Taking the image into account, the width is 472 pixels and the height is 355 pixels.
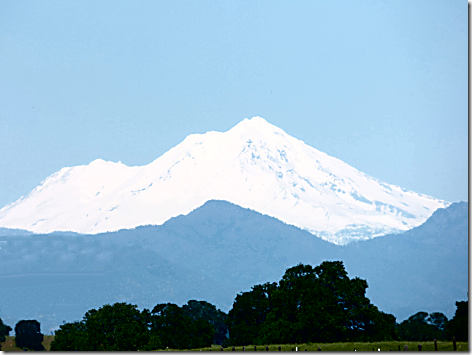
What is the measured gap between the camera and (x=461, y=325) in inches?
1225

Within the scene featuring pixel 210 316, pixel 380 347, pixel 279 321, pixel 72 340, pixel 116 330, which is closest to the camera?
pixel 380 347

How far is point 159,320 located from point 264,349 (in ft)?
46.2

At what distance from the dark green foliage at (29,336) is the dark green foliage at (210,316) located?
1354cm

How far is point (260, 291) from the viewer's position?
140ft

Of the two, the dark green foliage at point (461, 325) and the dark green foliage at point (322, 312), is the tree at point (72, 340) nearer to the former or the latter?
the dark green foliage at point (322, 312)

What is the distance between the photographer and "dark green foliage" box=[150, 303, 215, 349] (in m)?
40.0

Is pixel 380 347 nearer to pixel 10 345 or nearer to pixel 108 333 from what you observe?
pixel 108 333

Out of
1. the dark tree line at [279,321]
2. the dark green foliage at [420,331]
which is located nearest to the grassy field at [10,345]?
the dark tree line at [279,321]

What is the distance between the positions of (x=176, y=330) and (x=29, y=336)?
11429mm

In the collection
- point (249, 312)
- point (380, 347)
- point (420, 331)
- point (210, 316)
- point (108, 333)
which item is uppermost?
point (210, 316)

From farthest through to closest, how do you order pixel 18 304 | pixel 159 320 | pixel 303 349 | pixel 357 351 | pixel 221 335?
pixel 18 304
pixel 221 335
pixel 159 320
pixel 303 349
pixel 357 351

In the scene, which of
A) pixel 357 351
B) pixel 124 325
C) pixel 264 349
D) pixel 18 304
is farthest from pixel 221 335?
pixel 18 304

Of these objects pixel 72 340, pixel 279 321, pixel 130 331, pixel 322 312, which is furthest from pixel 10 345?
pixel 322 312

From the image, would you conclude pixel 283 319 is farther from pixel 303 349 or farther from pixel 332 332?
pixel 303 349
